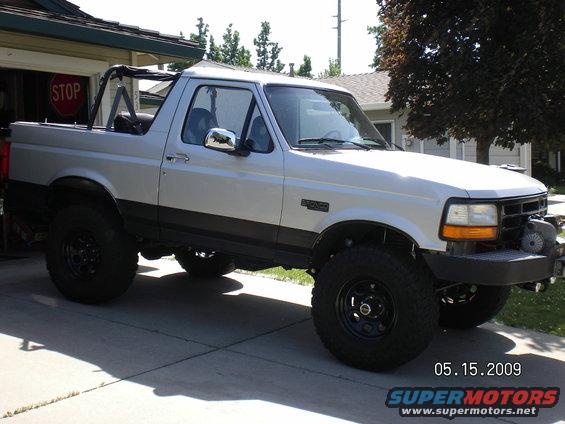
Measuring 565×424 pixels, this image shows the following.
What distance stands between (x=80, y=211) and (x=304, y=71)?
59203 millimetres

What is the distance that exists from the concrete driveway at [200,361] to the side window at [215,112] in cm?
172

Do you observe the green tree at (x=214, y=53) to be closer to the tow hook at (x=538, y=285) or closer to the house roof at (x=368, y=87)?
the house roof at (x=368, y=87)

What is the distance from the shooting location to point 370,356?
469 cm

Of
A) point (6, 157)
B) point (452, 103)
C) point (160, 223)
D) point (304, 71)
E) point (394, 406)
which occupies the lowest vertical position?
point (394, 406)

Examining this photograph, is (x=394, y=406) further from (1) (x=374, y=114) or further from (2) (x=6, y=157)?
(1) (x=374, y=114)

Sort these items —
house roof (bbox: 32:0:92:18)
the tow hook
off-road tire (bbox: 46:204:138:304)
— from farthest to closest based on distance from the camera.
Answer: house roof (bbox: 32:0:92:18)
off-road tire (bbox: 46:204:138:304)
the tow hook

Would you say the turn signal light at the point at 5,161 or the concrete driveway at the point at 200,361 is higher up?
the turn signal light at the point at 5,161

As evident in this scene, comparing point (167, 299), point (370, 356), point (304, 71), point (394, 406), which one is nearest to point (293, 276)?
point (167, 299)

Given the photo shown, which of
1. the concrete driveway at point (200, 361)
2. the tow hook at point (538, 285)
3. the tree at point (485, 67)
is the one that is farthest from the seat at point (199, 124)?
the tree at point (485, 67)

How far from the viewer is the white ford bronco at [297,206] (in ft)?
14.8

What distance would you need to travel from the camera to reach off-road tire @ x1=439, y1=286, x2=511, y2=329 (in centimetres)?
573

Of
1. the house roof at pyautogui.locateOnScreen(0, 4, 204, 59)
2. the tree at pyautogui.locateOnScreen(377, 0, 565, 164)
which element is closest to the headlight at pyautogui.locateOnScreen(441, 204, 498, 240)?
the house roof at pyautogui.locateOnScreen(0, 4, 204, 59)

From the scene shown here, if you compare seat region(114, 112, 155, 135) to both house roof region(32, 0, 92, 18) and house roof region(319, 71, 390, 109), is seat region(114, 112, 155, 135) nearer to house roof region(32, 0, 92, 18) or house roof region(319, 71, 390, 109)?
house roof region(32, 0, 92, 18)

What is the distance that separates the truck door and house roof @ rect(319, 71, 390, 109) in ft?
53.0
